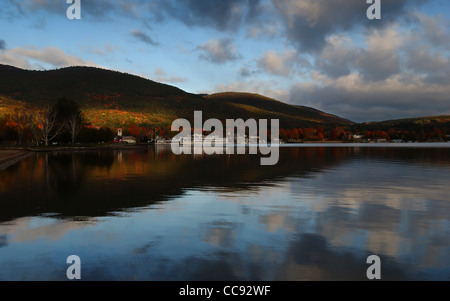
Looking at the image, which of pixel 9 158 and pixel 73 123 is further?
pixel 73 123

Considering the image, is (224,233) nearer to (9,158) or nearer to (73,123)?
(9,158)

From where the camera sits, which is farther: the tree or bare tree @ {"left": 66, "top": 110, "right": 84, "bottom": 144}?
the tree

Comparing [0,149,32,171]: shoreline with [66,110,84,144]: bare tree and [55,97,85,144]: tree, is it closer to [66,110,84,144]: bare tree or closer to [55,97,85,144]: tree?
[66,110,84,144]: bare tree

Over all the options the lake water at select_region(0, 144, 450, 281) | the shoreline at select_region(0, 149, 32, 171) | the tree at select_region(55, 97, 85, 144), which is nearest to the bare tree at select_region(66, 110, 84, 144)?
the tree at select_region(55, 97, 85, 144)

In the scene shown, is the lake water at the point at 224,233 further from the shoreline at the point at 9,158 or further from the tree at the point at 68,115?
the tree at the point at 68,115

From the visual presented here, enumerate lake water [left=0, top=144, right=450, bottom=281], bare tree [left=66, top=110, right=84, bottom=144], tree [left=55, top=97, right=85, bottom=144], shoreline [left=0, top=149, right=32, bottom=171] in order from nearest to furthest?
lake water [left=0, top=144, right=450, bottom=281]
shoreline [left=0, top=149, right=32, bottom=171]
bare tree [left=66, top=110, right=84, bottom=144]
tree [left=55, top=97, right=85, bottom=144]

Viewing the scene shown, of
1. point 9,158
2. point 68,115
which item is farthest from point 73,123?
point 9,158

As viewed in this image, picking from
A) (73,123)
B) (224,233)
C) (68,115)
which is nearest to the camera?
(224,233)

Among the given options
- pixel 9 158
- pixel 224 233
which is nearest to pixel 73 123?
pixel 9 158

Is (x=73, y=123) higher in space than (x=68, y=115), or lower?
lower

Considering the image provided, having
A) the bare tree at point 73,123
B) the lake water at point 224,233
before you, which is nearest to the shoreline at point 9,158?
the lake water at point 224,233

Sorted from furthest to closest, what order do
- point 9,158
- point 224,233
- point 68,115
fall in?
point 68,115, point 9,158, point 224,233

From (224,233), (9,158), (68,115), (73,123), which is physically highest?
(68,115)

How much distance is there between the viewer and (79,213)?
13.4m
